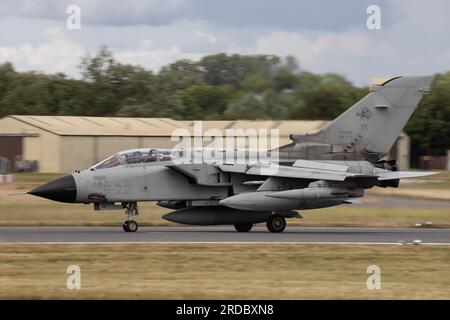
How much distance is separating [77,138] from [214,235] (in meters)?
26.5

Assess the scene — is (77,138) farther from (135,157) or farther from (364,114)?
(364,114)

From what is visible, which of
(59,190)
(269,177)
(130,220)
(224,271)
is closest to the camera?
(224,271)

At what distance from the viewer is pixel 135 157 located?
21.5 m

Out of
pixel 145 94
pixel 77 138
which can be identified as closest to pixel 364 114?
pixel 77 138

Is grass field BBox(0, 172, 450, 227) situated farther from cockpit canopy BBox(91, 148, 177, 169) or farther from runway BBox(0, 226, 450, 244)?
cockpit canopy BBox(91, 148, 177, 169)

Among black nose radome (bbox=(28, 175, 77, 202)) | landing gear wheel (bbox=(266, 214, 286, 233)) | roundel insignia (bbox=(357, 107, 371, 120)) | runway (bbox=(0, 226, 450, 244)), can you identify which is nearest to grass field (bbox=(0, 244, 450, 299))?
runway (bbox=(0, 226, 450, 244))

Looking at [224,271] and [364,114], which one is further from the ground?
[364,114]

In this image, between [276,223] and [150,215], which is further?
[150,215]

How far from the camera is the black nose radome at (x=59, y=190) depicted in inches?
792

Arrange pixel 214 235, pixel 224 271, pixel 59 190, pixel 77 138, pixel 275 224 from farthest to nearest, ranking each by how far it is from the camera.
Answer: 1. pixel 77 138
2. pixel 275 224
3. pixel 214 235
4. pixel 59 190
5. pixel 224 271

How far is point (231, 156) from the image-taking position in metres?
22.2

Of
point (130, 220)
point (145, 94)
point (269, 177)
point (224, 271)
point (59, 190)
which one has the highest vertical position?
point (145, 94)
